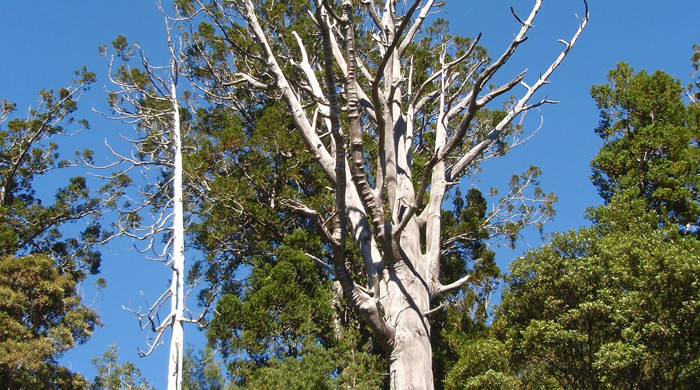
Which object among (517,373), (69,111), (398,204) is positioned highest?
(69,111)

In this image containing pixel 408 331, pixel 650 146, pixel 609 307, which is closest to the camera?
pixel 408 331

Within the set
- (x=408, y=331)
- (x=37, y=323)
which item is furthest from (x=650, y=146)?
(x=37, y=323)

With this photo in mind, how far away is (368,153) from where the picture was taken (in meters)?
13.7

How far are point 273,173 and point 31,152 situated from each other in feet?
27.3

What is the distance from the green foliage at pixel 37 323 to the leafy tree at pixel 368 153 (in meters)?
3.24

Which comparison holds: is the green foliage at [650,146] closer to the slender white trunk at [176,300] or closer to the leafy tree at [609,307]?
the leafy tree at [609,307]

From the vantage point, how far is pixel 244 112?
1620 centimetres

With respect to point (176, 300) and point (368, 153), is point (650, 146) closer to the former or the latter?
point (368, 153)

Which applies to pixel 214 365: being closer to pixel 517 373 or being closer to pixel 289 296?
pixel 289 296

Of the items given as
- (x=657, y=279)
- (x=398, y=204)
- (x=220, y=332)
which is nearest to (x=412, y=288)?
(x=398, y=204)

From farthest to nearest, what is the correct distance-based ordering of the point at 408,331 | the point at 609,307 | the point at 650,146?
the point at 650,146 → the point at 609,307 → the point at 408,331

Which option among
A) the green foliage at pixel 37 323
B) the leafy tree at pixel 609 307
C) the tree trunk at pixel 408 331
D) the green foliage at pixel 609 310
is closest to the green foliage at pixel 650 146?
the leafy tree at pixel 609 307

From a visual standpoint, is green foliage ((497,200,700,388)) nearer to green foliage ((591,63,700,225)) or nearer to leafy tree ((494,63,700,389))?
leafy tree ((494,63,700,389))

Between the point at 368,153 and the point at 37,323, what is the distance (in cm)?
706
